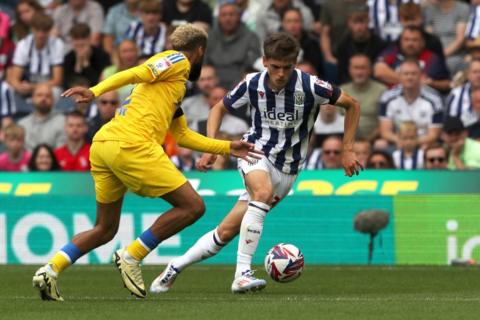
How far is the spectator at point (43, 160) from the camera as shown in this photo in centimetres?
1688

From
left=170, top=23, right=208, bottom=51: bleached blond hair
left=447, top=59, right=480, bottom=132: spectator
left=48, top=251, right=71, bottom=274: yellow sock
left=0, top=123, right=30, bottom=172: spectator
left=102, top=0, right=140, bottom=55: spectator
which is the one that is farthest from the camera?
left=102, top=0, right=140, bottom=55: spectator

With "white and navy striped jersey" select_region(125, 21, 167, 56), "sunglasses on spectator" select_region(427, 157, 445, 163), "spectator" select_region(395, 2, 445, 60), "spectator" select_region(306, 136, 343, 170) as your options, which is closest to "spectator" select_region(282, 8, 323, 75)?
"spectator" select_region(395, 2, 445, 60)

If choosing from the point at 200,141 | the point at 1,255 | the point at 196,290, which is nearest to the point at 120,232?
the point at 1,255

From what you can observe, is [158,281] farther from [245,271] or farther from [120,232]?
[120,232]

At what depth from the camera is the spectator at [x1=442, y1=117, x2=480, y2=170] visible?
16219 mm

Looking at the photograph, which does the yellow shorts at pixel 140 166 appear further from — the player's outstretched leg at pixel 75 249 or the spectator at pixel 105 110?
the spectator at pixel 105 110

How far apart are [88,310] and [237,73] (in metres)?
10.1

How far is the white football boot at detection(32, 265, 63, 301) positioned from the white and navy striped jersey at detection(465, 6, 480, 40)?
9985mm

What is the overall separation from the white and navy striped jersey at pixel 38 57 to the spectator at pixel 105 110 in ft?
5.73

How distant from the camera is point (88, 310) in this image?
Answer: 8891 millimetres

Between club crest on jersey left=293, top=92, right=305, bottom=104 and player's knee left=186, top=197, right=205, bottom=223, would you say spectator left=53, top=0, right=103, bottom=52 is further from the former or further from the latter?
player's knee left=186, top=197, right=205, bottom=223

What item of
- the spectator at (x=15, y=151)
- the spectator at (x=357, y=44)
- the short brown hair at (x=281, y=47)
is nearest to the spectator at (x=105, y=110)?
the spectator at (x=15, y=151)

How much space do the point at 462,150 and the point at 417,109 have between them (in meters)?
1.14

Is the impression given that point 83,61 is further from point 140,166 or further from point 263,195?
point 140,166
